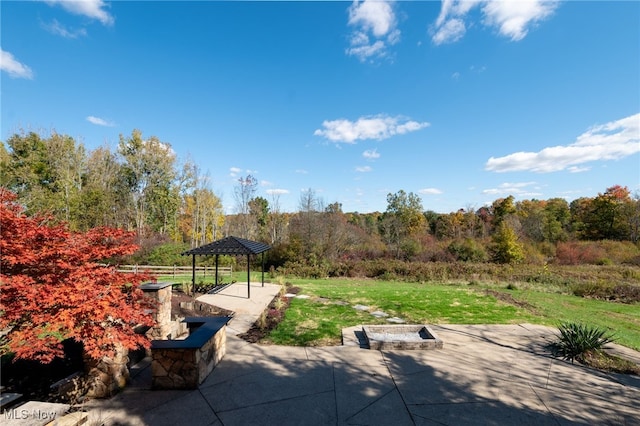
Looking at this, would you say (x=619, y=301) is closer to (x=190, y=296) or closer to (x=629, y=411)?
(x=629, y=411)

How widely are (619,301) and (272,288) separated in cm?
1470

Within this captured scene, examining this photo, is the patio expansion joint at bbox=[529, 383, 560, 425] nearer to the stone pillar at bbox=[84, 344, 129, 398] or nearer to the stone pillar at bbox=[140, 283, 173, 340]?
the stone pillar at bbox=[84, 344, 129, 398]

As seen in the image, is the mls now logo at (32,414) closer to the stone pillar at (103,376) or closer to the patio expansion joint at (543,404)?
the stone pillar at (103,376)

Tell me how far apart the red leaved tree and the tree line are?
1640 centimetres

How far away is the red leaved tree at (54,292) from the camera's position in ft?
10.8

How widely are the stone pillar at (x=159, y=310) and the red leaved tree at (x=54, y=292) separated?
1748mm

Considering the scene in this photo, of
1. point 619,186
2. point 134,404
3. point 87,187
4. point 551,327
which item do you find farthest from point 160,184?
point 619,186

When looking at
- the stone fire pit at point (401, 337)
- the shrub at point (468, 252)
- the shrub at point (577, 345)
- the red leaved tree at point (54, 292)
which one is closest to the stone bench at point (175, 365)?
the red leaved tree at point (54, 292)

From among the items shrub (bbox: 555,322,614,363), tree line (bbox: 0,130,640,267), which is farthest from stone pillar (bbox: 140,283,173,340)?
tree line (bbox: 0,130,640,267)

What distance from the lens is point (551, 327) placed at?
7285 mm

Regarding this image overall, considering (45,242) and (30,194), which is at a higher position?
(30,194)

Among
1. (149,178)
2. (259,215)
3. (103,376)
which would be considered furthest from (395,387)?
(259,215)

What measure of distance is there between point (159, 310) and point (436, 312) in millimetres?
7353

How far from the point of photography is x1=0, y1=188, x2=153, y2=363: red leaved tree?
329cm
